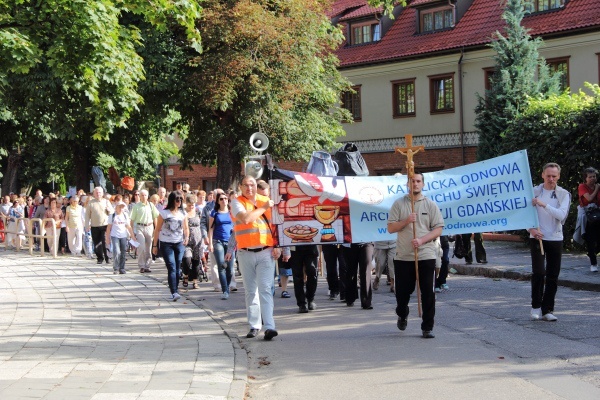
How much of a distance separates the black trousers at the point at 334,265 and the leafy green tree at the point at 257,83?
15760mm

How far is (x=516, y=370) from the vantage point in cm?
814

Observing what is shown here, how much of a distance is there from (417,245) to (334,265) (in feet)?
13.3

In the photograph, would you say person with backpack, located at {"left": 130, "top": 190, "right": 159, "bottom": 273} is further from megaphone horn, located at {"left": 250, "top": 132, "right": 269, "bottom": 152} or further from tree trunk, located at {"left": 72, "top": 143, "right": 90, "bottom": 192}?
tree trunk, located at {"left": 72, "top": 143, "right": 90, "bottom": 192}

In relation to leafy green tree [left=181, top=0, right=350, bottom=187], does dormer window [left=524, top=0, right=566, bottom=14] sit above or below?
above

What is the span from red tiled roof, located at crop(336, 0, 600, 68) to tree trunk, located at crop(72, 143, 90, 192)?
1428 centimetres

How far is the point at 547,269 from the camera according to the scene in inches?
435

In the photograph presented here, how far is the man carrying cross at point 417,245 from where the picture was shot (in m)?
9.99

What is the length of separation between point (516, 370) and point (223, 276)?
24.5 feet

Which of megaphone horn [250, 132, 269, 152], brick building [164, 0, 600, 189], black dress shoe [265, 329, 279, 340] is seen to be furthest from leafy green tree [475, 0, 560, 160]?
black dress shoe [265, 329, 279, 340]

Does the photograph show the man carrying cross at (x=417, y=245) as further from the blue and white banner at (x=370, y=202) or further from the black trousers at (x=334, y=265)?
the black trousers at (x=334, y=265)

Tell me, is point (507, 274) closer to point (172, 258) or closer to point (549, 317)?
point (549, 317)

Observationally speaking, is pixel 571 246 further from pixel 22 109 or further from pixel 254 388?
pixel 22 109

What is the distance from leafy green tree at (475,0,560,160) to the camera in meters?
34.0

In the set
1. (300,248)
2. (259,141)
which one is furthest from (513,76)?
(300,248)
